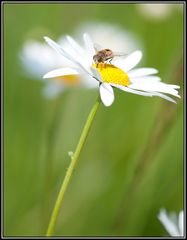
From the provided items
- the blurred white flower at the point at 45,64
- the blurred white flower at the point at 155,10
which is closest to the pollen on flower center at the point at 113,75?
the blurred white flower at the point at 45,64

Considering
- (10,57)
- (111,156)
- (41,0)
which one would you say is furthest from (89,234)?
(41,0)

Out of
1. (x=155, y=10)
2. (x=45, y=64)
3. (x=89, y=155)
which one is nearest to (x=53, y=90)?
(x=45, y=64)

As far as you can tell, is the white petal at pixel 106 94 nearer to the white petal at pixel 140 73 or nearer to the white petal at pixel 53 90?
the white petal at pixel 140 73

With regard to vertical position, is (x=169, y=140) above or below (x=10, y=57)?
below

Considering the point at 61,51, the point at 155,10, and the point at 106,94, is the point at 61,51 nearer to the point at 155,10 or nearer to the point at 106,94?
the point at 106,94

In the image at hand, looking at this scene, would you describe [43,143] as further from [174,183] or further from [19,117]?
[174,183]

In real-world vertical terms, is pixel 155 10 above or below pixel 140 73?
above

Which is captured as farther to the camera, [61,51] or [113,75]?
[113,75]
